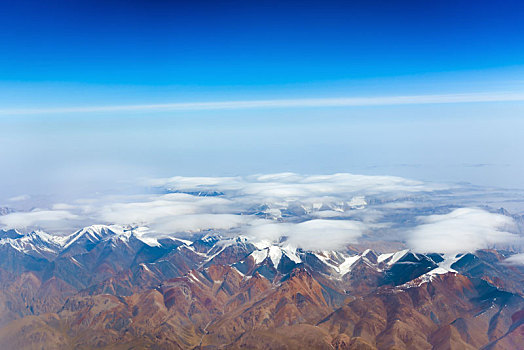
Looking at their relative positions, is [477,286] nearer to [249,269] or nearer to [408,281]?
[408,281]

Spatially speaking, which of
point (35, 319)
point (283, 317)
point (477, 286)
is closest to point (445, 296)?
point (477, 286)

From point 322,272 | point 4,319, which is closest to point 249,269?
point 322,272

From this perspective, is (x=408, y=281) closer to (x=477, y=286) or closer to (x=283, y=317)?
(x=477, y=286)

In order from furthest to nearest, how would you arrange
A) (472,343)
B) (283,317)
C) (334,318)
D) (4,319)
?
(4,319) < (283,317) < (334,318) < (472,343)

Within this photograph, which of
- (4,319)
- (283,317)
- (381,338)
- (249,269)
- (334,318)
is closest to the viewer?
(381,338)

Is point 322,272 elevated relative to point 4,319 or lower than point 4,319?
elevated

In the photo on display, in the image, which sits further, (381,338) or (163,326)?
(163,326)
